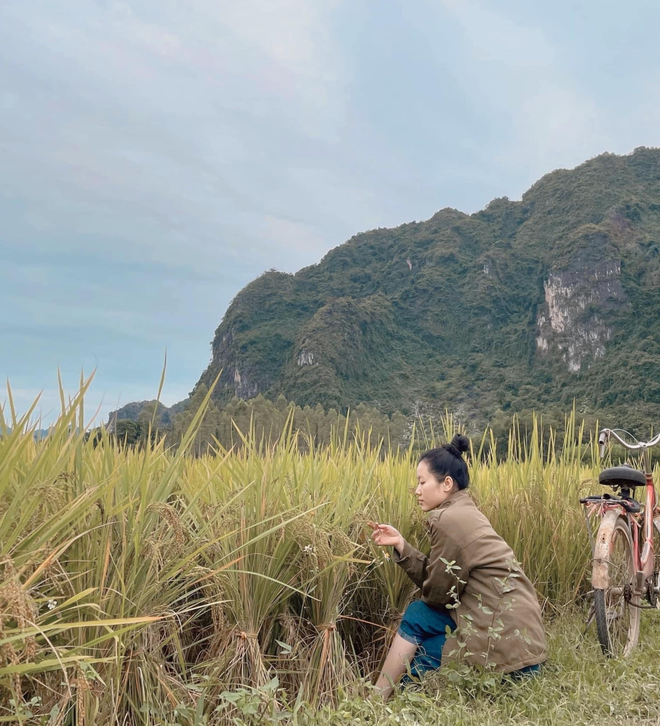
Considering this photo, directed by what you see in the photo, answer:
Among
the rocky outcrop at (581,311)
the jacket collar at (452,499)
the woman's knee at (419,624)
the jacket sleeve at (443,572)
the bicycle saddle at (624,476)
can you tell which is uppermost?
the rocky outcrop at (581,311)

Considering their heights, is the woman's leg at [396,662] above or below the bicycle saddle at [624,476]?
below

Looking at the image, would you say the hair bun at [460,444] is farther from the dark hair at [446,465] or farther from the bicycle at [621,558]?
the bicycle at [621,558]

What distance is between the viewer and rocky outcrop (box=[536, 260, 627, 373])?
83562 mm

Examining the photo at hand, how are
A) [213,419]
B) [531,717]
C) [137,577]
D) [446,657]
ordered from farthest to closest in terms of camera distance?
[213,419] → [446,657] → [531,717] → [137,577]

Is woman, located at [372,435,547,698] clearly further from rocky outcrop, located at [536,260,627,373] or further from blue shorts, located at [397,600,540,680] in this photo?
rocky outcrop, located at [536,260,627,373]

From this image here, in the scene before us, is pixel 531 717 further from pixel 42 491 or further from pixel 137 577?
pixel 42 491

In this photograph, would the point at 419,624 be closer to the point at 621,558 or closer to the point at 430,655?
the point at 430,655

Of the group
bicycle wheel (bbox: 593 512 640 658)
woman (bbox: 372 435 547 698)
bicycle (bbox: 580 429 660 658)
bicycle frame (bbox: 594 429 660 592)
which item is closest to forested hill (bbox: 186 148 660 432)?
bicycle frame (bbox: 594 429 660 592)

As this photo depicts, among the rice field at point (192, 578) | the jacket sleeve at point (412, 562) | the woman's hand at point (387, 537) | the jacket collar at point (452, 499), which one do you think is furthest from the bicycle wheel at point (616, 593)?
the woman's hand at point (387, 537)

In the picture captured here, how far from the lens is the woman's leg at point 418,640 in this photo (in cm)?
238

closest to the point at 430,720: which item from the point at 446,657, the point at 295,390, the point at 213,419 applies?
the point at 446,657

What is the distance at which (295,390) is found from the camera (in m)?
85.5

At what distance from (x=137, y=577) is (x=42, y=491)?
40 cm

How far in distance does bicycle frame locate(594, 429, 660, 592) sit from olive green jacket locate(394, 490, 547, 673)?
0.90 meters
